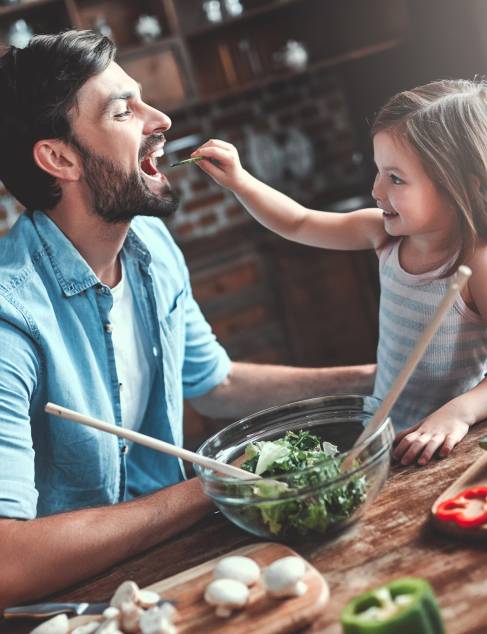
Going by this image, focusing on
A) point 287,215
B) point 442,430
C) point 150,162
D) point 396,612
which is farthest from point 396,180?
point 396,612

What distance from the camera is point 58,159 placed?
182 centimetres

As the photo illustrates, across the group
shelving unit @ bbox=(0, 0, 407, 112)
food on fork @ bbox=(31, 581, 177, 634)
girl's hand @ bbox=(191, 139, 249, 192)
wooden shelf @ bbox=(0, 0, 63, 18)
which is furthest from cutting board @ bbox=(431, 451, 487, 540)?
wooden shelf @ bbox=(0, 0, 63, 18)

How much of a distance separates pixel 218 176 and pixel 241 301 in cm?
228

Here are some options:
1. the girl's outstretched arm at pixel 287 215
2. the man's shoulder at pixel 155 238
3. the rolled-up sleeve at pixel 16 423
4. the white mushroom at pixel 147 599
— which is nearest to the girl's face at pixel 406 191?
the girl's outstretched arm at pixel 287 215

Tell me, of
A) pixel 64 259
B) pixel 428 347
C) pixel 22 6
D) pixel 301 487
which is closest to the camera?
pixel 301 487

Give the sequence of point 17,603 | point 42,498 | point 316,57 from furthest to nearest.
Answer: point 316,57 < point 42,498 < point 17,603

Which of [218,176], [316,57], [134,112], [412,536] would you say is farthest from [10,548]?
[316,57]

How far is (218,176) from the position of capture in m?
1.72

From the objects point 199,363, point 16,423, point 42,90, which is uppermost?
point 42,90

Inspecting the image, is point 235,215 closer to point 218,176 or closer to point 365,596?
point 218,176

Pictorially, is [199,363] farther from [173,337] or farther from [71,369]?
[71,369]

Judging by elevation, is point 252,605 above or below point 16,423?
below

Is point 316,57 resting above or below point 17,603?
above

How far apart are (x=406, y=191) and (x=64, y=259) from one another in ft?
2.35
